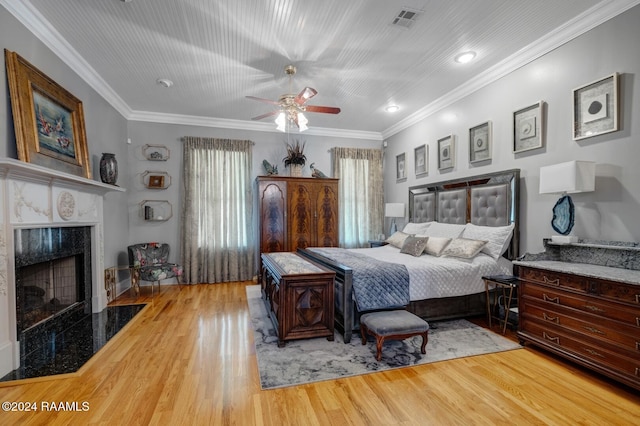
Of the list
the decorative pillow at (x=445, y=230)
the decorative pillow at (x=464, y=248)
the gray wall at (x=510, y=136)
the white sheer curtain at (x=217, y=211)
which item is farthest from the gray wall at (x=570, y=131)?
the white sheer curtain at (x=217, y=211)

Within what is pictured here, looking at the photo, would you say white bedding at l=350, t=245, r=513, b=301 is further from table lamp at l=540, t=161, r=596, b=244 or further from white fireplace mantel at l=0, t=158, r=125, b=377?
white fireplace mantel at l=0, t=158, r=125, b=377

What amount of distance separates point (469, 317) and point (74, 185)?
4765 mm

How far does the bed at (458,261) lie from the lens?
2.94 metres

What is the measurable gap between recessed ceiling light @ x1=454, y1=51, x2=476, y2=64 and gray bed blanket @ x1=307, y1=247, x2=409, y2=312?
250 centimetres

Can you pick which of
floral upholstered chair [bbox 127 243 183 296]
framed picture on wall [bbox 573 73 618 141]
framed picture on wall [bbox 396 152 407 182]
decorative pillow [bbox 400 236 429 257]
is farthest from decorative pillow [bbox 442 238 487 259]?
floral upholstered chair [bbox 127 243 183 296]

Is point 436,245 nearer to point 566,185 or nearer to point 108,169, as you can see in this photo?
point 566,185

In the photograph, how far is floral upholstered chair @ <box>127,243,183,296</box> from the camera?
4.45 m

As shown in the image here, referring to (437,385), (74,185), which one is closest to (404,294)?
(437,385)

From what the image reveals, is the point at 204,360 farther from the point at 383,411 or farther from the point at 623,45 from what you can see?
the point at 623,45

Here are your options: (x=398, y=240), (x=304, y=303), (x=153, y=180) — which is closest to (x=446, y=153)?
(x=398, y=240)

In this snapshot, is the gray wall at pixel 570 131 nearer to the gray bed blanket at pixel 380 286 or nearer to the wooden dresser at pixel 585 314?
the wooden dresser at pixel 585 314

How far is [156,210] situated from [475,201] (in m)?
5.20

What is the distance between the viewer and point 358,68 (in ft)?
11.9

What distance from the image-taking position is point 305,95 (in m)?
3.24
